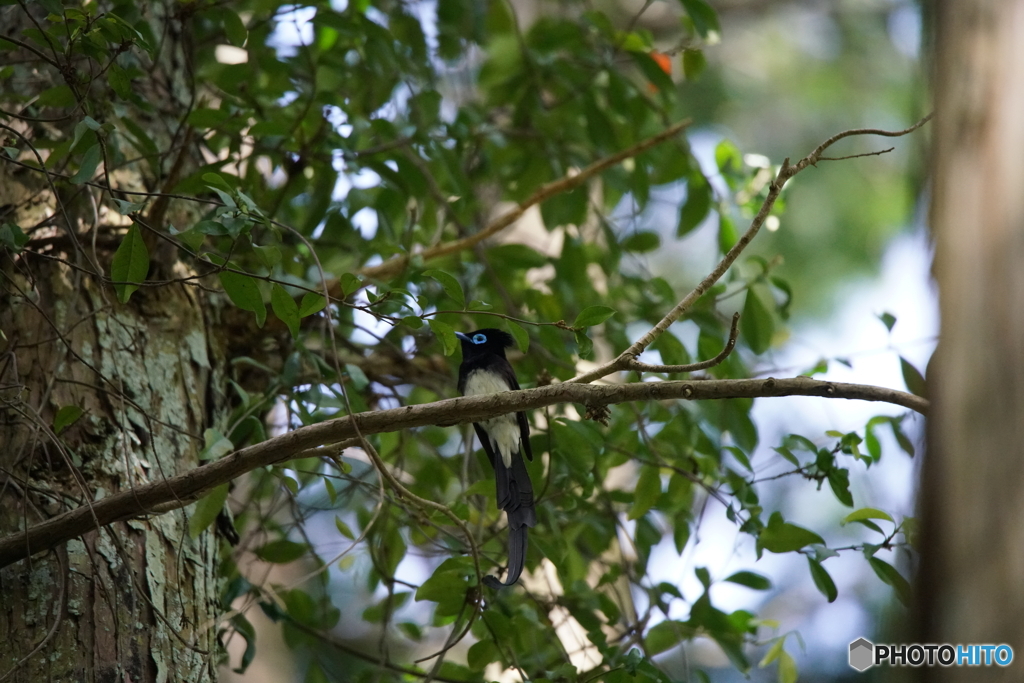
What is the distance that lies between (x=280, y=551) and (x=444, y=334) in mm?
1560

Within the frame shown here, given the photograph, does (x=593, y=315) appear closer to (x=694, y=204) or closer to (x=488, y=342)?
(x=488, y=342)

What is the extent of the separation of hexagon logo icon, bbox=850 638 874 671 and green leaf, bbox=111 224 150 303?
109 inches

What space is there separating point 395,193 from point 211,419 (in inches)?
55.2

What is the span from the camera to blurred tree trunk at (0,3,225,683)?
230cm

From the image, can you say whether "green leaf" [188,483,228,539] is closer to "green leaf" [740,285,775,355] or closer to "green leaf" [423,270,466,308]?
"green leaf" [423,270,466,308]

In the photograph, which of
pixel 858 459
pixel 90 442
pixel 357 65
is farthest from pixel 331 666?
pixel 357 65

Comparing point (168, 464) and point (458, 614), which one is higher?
point (168, 464)

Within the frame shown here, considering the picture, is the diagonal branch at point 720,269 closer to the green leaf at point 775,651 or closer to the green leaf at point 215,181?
the green leaf at point 215,181

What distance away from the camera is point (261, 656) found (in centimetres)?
785

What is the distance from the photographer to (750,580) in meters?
3.28

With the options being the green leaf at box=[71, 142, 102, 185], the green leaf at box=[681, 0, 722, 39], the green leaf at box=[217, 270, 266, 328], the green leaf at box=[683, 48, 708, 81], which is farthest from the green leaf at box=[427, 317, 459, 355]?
the green leaf at box=[683, 48, 708, 81]

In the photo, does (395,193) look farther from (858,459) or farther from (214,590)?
(858,459)

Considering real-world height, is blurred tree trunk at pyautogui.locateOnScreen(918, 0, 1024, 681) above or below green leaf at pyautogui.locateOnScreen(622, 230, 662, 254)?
below

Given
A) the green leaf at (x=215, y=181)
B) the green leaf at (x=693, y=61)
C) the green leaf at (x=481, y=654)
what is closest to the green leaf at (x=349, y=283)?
the green leaf at (x=215, y=181)
